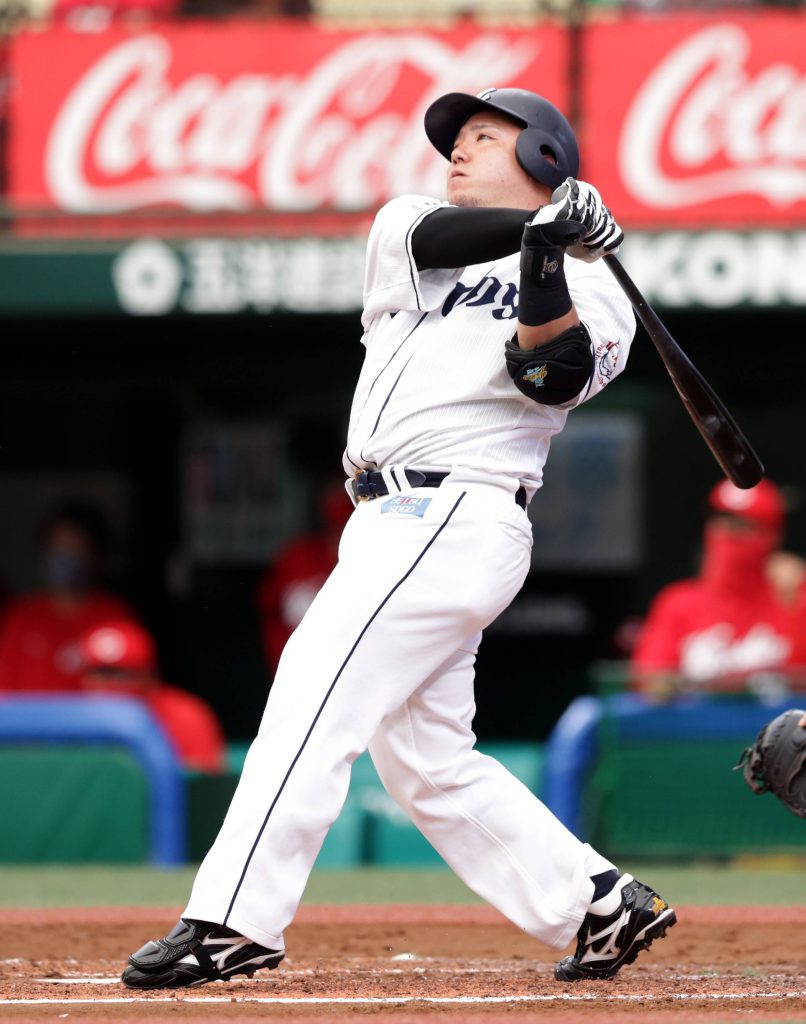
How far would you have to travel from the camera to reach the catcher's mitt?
352 centimetres

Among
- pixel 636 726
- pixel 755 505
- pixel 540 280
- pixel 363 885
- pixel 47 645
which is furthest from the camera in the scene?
pixel 47 645

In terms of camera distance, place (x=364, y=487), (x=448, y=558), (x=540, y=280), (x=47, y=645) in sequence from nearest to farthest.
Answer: (x=540, y=280) → (x=448, y=558) → (x=364, y=487) → (x=47, y=645)

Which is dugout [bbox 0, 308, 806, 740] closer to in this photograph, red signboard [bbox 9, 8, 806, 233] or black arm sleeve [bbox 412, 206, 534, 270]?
red signboard [bbox 9, 8, 806, 233]

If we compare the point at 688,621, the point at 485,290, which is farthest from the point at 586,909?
the point at 688,621

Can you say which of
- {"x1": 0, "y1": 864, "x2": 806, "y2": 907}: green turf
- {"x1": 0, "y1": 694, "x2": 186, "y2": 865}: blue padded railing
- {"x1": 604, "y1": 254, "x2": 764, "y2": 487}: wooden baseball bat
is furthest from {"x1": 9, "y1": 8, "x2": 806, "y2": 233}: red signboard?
{"x1": 604, "y1": 254, "x2": 764, "y2": 487}: wooden baseball bat

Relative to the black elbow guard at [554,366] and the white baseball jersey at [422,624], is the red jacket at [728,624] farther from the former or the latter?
the black elbow guard at [554,366]

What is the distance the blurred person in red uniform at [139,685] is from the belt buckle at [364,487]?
357 cm

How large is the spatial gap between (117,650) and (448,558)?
4.00 meters

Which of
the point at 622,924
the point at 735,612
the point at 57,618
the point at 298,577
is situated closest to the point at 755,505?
the point at 735,612

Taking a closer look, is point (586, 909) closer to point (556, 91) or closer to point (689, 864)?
point (689, 864)

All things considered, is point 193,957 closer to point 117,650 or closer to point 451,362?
point 451,362

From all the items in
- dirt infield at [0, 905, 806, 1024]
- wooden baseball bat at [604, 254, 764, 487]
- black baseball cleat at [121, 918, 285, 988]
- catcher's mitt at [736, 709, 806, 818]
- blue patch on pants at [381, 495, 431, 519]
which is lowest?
dirt infield at [0, 905, 806, 1024]

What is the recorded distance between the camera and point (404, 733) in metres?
3.51

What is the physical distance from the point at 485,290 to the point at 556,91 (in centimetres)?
465
